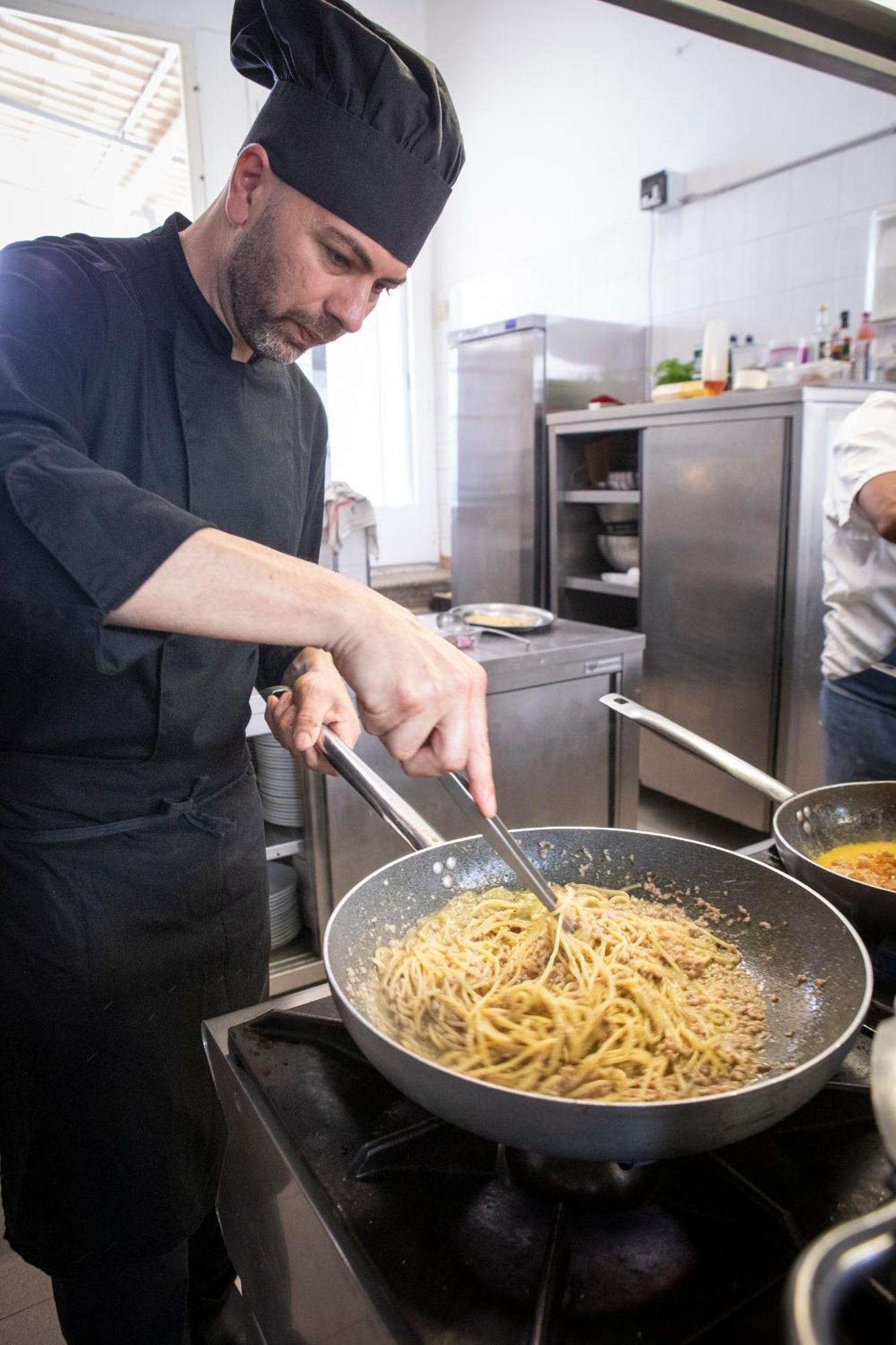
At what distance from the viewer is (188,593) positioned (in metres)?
0.85

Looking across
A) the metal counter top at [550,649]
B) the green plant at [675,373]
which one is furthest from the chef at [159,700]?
the green plant at [675,373]

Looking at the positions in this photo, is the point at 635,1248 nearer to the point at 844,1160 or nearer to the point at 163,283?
the point at 844,1160

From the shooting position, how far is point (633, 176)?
4656mm

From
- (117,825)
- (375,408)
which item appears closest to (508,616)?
(117,825)

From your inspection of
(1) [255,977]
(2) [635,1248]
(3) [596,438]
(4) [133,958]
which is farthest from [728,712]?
(2) [635,1248]

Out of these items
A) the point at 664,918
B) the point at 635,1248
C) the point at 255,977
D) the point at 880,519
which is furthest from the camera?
the point at 880,519

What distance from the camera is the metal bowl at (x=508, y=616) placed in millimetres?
2902

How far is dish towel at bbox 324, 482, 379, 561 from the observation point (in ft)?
12.3

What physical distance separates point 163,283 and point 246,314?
139 mm

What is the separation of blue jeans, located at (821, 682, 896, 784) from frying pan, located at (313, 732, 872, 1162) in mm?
1042

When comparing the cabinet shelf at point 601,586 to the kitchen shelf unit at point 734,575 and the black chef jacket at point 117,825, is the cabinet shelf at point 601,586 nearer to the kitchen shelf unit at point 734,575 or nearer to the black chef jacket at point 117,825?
the kitchen shelf unit at point 734,575

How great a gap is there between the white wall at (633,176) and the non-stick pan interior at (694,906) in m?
3.42

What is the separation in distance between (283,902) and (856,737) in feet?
5.28

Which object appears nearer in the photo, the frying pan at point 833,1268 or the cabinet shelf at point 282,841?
the frying pan at point 833,1268
